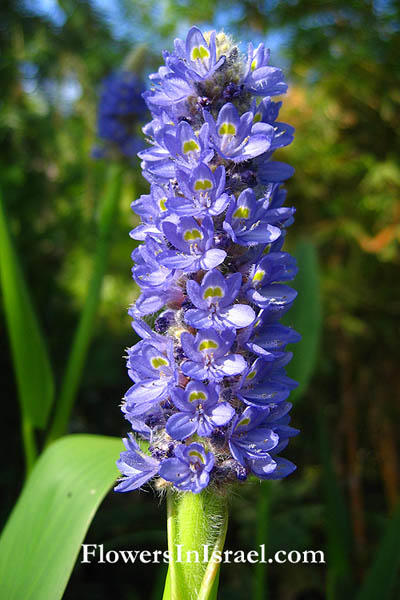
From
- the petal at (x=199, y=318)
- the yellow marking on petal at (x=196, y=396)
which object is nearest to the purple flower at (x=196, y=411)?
the yellow marking on petal at (x=196, y=396)

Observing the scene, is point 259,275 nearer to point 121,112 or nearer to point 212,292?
point 212,292

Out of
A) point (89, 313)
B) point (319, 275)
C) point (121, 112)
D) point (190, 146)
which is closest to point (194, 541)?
point (190, 146)

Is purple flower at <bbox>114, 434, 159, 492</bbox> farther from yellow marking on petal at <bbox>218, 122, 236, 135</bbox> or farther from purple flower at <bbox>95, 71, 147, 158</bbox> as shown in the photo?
purple flower at <bbox>95, 71, 147, 158</bbox>

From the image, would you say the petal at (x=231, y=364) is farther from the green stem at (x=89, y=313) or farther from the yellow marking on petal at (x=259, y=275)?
the green stem at (x=89, y=313)

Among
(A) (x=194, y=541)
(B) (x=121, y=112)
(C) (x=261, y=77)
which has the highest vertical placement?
(B) (x=121, y=112)

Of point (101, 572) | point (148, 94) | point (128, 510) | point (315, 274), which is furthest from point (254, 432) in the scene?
point (101, 572)

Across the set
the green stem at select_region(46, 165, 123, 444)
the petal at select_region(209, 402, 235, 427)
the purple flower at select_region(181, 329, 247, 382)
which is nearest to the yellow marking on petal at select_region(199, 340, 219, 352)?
the purple flower at select_region(181, 329, 247, 382)

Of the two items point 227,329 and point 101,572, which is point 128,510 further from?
point 227,329
